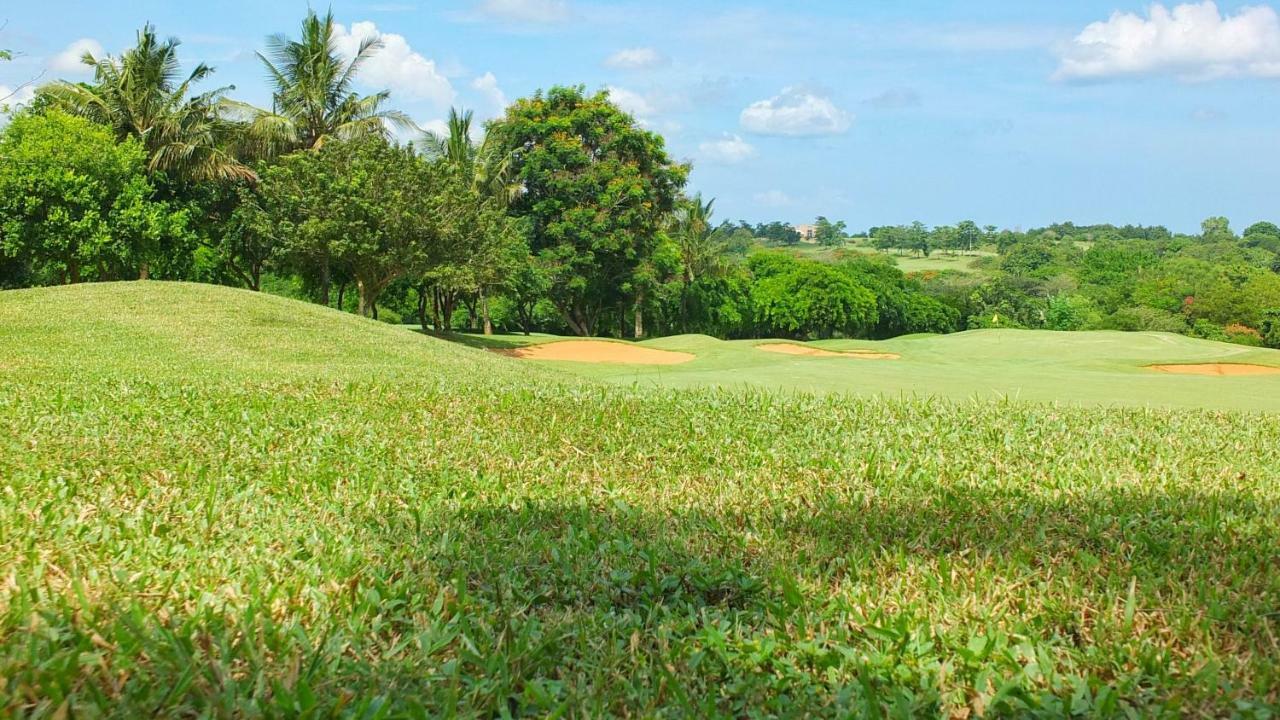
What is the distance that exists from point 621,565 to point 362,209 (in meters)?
27.1

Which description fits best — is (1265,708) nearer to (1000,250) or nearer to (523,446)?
(523,446)

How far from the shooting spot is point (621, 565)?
11.3 ft

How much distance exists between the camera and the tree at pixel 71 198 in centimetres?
2864

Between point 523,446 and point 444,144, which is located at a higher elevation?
point 444,144

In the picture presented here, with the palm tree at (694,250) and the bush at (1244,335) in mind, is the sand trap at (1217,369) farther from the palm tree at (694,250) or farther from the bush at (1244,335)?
the bush at (1244,335)

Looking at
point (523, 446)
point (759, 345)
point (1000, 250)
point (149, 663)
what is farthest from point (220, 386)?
point (1000, 250)

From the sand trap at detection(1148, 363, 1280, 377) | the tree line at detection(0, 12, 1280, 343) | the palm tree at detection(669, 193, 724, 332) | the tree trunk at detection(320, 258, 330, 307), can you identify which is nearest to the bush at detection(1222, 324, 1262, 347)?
the tree line at detection(0, 12, 1280, 343)

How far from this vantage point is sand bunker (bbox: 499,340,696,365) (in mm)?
27750

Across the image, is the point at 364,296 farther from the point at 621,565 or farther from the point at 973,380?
the point at 621,565

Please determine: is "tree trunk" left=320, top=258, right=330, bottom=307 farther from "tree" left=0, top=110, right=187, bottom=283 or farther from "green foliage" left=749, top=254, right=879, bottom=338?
"green foliage" left=749, top=254, right=879, bottom=338

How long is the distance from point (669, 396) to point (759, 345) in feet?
96.4

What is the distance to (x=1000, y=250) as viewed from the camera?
140750 millimetres

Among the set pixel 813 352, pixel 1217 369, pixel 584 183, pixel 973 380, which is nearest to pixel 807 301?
pixel 584 183

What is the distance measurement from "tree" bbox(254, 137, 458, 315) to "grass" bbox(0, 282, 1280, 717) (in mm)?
22863
